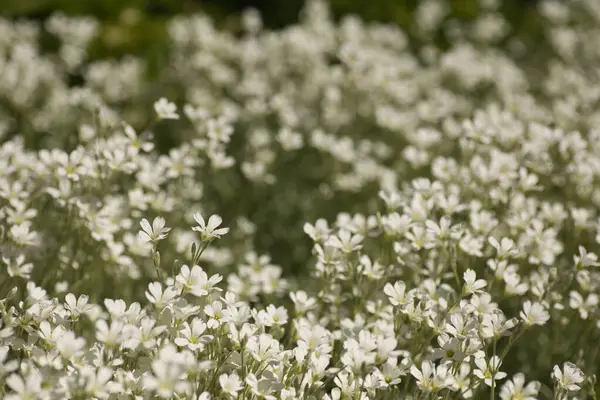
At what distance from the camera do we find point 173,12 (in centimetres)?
657

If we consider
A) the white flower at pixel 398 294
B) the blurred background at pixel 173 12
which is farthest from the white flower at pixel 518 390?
the blurred background at pixel 173 12

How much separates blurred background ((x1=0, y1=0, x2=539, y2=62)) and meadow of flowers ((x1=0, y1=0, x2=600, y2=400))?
0.77 feet

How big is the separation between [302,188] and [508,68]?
1920 millimetres

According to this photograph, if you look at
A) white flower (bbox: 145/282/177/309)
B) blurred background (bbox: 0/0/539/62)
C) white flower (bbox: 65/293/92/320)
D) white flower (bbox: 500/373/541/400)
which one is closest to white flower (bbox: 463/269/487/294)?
white flower (bbox: 500/373/541/400)

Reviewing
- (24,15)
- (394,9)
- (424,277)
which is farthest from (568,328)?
(24,15)

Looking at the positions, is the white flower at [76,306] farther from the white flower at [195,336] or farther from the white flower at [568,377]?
the white flower at [568,377]

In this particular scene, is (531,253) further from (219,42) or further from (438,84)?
(219,42)

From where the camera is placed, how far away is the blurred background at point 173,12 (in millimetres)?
5668

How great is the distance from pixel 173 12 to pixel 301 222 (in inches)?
131

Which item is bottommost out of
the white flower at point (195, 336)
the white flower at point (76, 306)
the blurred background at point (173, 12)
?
the blurred background at point (173, 12)

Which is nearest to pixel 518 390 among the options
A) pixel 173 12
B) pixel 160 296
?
pixel 160 296

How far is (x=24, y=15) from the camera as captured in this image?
579cm

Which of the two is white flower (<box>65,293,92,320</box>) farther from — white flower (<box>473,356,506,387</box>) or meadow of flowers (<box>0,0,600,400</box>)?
white flower (<box>473,356,506,387</box>)

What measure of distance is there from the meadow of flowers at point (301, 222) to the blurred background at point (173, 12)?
0.77ft
